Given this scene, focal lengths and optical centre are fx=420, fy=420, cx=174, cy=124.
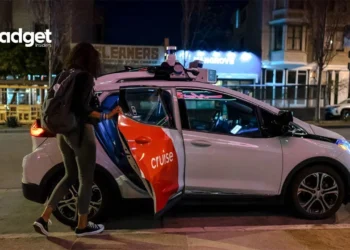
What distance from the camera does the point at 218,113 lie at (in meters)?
4.99

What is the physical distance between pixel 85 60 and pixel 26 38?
20.2 m

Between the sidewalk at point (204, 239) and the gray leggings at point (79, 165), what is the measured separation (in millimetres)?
349

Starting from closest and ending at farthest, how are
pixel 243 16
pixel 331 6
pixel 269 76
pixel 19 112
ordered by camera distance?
A: pixel 19 112 < pixel 331 6 < pixel 269 76 < pixel 243 16

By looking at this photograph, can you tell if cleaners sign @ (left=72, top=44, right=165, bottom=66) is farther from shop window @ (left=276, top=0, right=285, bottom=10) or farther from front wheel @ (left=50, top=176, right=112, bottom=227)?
front wheel @ (left=50, top=176, right=112, bottom=227)

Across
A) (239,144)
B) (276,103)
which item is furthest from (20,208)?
(276,103)

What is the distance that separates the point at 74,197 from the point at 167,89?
154 cm

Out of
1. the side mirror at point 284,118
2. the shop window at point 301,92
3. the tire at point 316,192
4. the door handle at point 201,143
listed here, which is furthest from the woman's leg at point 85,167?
the shop window at point 301,92

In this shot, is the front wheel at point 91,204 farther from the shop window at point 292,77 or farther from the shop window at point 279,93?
the shop window at point 292,77

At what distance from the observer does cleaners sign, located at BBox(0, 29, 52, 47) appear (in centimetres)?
2181

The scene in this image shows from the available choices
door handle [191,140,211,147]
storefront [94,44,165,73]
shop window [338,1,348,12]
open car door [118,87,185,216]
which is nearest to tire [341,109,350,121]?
shop window [338,1,348,12]

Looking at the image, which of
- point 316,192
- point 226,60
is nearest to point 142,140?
point 316,192

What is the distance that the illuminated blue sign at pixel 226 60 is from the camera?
2502cm

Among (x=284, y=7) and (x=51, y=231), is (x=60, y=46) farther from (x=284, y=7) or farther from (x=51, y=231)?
(x=51, y=231)

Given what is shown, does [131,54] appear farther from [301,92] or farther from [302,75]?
[302,75]
